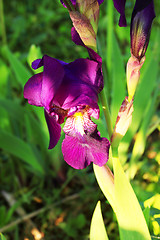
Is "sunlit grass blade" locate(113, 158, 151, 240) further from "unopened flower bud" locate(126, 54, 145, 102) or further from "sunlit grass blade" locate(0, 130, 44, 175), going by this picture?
"sunlit grass blade" locate(0, 130, 44, 175)

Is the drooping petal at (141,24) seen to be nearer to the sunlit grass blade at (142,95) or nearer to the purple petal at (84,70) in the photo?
the purple petal at (84,70)

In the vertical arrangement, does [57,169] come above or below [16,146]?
below

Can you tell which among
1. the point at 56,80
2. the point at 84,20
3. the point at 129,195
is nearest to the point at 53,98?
the point at 56,80

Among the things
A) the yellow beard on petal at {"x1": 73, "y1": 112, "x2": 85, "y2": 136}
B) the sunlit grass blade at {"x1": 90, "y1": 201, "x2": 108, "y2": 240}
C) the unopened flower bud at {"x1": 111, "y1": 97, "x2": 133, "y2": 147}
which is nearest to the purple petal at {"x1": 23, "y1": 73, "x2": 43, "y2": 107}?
the yellow beard on petal at {"x1": 73, "y1": 112, "x2": 85, "y2": 136}

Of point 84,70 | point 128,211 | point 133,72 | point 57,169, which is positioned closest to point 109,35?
point 57,169

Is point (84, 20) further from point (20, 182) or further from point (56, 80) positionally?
point (20, 182)

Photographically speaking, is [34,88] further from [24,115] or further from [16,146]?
[24,115]
